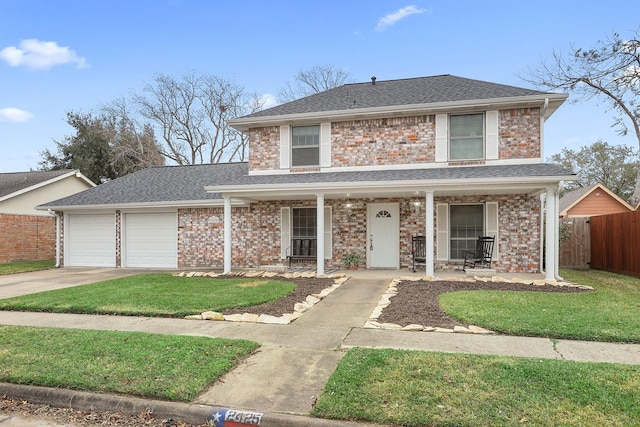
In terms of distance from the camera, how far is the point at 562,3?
13086 mm

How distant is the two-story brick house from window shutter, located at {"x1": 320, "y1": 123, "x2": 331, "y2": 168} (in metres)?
0.03

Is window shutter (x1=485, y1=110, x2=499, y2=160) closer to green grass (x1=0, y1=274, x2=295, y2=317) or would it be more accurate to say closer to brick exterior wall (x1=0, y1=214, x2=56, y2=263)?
green grass (x1=0, y1=274, x2=295, y2=317)

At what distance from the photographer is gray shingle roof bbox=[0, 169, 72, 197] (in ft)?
63.5

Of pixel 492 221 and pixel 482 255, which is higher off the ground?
pixel 492 221

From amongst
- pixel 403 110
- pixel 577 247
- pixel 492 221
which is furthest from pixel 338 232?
pixel 577 247

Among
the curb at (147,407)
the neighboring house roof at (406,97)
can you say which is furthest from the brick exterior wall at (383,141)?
the curb at (147,407)

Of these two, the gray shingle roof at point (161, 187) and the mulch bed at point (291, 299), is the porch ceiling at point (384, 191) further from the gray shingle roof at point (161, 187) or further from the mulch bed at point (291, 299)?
the gray shingle roof at point (161, 187)

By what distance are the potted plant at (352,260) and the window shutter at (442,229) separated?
2.46 meters

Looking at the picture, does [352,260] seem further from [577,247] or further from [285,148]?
[577,247]

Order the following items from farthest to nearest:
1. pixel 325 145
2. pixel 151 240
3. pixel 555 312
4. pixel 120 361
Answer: pixel 151 240, pixel 325 145, pixel 555 312, pixel 120 361

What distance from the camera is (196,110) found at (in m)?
31.3

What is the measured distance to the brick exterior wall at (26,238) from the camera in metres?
Answer: 18.0

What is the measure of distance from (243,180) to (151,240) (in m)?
4.74

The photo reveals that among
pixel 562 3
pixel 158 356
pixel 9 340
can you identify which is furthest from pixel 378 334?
pixel 562 3
